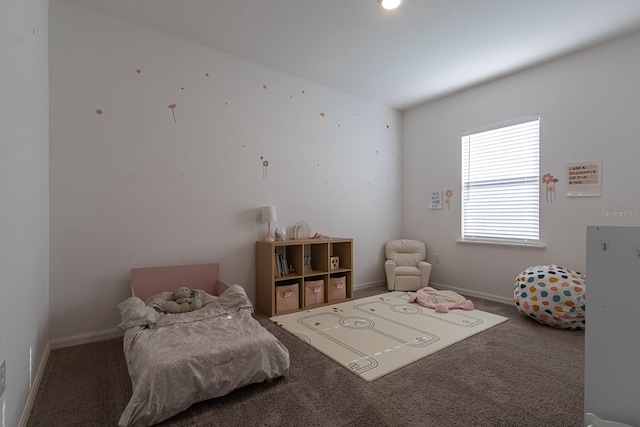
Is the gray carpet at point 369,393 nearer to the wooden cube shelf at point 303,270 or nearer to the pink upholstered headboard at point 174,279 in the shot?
the pink upholstered headboard at point 174,279

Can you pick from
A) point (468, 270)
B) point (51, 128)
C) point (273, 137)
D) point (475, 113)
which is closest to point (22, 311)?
point (51, 128)

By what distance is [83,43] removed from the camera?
254cm

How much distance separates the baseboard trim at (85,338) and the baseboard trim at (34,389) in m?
0.08

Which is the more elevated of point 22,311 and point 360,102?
point 360,102

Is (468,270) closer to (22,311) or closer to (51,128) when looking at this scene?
(22,311)

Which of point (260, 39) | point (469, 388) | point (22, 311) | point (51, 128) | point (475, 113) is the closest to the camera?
point (22, 311)

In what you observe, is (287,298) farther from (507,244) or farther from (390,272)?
(507,244)

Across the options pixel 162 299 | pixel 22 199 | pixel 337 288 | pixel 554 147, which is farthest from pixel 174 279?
pixel 554 147

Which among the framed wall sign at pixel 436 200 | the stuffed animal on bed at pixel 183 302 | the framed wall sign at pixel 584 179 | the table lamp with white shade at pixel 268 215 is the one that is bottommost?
the stuffed animal on bed at pixel 183 302

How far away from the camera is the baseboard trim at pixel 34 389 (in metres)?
1.54

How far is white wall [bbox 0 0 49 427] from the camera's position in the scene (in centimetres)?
127

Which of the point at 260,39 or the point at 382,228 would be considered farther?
the point at 382,228

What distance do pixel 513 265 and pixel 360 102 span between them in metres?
2.96

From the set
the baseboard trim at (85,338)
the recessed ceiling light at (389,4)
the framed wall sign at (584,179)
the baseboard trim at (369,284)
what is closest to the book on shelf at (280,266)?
the baseboard trim at (369,284)
